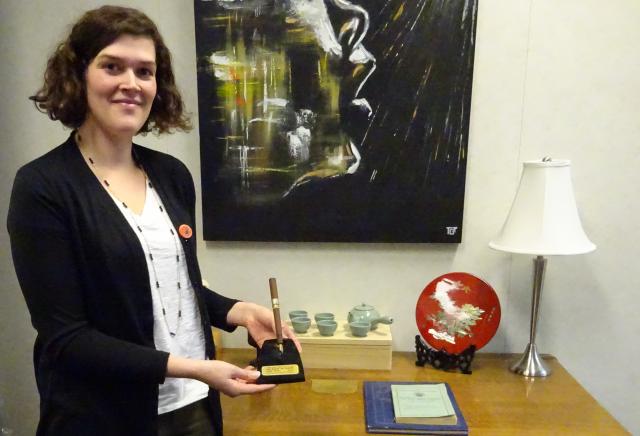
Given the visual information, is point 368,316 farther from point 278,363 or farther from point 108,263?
point 108,263

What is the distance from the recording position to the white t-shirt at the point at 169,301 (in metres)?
0.95

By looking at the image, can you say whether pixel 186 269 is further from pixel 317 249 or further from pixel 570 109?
pixel 570 109

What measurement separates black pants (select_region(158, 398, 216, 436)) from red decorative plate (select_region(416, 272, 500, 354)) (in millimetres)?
722

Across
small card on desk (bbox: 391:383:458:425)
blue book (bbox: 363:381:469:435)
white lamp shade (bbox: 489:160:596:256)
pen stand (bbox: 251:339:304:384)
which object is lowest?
blue book (bbox: 363:381:469:435)

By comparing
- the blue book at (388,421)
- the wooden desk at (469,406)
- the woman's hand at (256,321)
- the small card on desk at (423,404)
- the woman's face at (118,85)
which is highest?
the woman's face at (118,85)

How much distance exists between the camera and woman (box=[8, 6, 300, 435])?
0.85 m

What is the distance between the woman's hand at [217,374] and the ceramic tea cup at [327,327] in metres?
0.50

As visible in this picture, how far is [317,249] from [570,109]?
34.0 inches

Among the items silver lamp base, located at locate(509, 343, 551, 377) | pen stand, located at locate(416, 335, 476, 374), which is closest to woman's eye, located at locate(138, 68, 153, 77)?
pen stand, located at locate(416, 335, 476, 374)

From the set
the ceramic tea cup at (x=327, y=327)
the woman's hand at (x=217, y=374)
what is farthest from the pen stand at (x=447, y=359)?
the woman's hand at (x=217, y=374)

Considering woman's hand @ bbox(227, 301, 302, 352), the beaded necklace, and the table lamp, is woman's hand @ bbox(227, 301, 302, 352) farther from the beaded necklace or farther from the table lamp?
the table lamp

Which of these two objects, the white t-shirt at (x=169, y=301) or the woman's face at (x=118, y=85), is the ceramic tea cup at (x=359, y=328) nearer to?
the white t-shirt at (x=169, y=301)

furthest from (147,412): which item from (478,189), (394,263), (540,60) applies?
(540,60)

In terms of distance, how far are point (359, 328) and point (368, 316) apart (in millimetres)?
54
